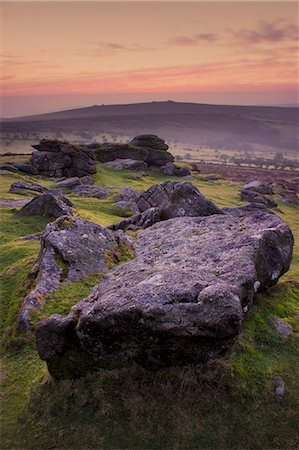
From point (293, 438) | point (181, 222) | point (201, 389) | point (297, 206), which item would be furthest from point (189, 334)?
point (297, 206)

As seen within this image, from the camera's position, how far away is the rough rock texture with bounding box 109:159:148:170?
8556 centimetres

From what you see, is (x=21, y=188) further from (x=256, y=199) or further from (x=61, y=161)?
(x=256, y=199)

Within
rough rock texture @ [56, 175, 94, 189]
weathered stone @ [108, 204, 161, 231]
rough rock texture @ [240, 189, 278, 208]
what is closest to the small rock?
weathered stone @ [108, 204, 161, 231]

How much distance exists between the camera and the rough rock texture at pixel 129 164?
281ft

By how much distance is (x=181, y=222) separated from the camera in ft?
67.3

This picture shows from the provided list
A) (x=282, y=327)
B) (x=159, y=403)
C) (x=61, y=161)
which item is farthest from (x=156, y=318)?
(x=61, y=161)

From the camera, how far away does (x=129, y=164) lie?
86312mm

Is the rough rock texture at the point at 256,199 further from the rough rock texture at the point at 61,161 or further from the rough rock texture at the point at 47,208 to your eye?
the rough rock texture at the point at 47,208

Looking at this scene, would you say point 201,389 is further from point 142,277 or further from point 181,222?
point 181,222

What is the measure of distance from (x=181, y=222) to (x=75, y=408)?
38.8 feet

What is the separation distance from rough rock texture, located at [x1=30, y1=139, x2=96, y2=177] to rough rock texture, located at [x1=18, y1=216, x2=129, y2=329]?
180 feet

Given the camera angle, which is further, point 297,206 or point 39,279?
point 297,206

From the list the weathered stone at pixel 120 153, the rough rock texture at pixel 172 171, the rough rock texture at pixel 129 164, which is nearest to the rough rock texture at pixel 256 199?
the rough rock texture at pixel 172 171

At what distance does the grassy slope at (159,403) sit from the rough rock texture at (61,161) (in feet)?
198
